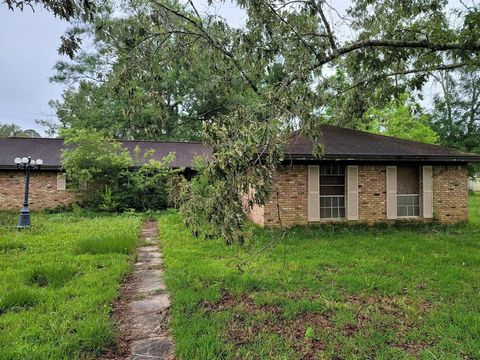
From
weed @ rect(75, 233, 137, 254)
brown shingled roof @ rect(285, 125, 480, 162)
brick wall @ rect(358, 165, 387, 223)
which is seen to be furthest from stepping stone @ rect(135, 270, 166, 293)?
brick wall @ rect(358, 165, 387, 223)

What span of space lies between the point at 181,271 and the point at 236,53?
465cm

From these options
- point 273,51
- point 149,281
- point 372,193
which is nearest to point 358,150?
point 372,193

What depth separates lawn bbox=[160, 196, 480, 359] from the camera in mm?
3305

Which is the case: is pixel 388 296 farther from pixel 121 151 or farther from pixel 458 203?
pixel 121 151

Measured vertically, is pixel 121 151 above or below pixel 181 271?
above

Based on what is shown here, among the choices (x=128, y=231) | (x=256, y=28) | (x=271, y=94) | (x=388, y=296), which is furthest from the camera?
(x=128, y=231)

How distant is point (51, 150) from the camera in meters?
16.6

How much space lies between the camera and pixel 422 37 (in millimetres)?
7492

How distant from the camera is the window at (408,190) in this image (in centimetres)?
1059

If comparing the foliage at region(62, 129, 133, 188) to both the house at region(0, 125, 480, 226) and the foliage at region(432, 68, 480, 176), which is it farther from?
the foliage at region(432, 68, 480, 176)

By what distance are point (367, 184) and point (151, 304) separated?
7.56 m

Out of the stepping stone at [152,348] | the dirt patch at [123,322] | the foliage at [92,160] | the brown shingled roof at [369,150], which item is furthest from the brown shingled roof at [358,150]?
the stepping stone at [152,348]

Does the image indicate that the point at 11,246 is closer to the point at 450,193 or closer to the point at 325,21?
the point at 325,21

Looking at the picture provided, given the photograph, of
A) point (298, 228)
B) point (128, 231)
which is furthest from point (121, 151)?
point (298, 228)
